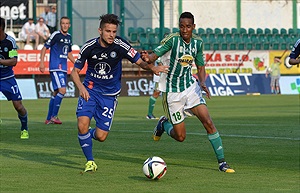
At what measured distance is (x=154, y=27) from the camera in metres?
45.6

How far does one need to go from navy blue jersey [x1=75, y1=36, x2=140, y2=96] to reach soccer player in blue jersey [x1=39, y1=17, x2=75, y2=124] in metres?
8.47

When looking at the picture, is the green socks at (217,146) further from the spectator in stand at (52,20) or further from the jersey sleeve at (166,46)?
the spectator in stand at (52,20)

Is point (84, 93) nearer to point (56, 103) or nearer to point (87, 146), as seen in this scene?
point (87, 146)

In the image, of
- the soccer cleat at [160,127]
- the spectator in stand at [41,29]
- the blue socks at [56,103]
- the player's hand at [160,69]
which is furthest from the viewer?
the spectator in stand at [41,29]

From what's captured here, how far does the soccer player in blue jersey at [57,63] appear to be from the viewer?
2005cm

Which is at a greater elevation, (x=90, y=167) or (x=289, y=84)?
(x=289, y=84)

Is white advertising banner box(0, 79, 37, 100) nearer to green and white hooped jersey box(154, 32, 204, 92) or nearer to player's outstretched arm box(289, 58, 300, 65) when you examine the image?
player's outstretched arm box(289, 58, 300, 65)

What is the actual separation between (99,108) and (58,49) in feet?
30.4

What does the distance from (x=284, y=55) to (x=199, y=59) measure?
34076 mm

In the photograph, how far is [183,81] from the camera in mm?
→ 11938

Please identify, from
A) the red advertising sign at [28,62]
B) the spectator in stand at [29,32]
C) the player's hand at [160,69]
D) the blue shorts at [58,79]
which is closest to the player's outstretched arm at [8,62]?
the player's hand at [160,69]

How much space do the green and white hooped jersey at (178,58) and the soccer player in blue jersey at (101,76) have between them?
0.53m

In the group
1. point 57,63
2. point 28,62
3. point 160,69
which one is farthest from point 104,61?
point 28,62

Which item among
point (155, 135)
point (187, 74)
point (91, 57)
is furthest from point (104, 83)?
point (155, 135)
